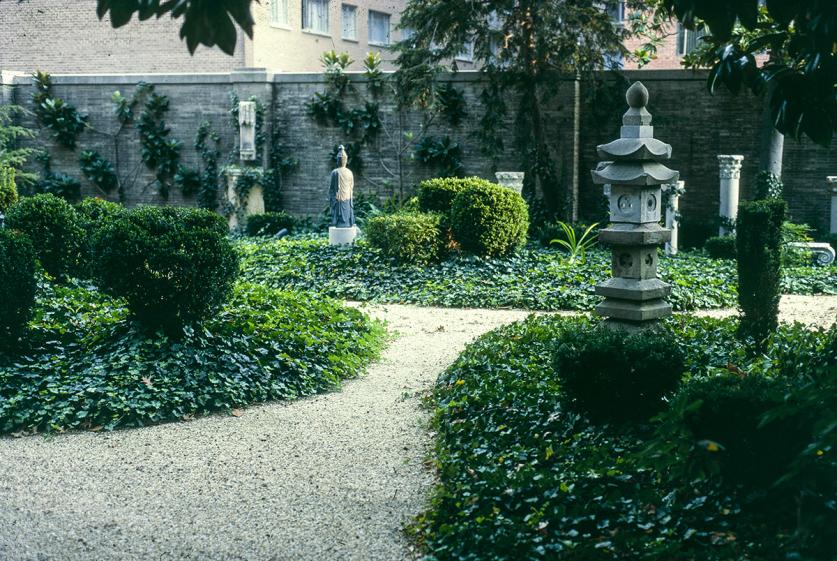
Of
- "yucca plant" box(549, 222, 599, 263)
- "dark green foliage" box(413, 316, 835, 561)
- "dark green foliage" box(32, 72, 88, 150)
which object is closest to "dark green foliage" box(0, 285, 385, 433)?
"dark green foliage" box(413, 316, 835, 561)

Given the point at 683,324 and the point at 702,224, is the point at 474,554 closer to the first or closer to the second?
the point at 683,324

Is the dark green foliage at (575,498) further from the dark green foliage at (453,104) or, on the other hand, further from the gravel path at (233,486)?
the dark green foliage at (453,104)

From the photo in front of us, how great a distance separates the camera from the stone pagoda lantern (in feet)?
25.8

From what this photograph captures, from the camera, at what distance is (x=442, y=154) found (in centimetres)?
1916

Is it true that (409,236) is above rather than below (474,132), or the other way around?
below

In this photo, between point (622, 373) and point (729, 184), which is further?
point (729, 184)

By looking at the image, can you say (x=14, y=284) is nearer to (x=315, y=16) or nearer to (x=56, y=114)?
(x=56, y=114)

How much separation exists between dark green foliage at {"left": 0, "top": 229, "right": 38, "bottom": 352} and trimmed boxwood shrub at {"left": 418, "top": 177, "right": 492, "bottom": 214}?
8206 millimetres

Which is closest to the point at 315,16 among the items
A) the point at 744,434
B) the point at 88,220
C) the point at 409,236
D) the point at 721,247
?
the point at 409,236

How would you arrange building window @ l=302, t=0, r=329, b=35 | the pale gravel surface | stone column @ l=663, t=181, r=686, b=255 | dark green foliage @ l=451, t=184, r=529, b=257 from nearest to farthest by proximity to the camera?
1. the pale gravel surface
2. dark green foliage @ l=451, t=184, r=529, b=257
3. stone column @ l=663, t=181, r=686, b=255
4. building window @ l=302, t=0, r=329, b=35

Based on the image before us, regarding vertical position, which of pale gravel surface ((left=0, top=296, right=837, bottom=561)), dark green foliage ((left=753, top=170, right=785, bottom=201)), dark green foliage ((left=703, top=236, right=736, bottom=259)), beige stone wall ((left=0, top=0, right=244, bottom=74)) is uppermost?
beige stone wall ((left=0, top=0, right=244, bottom=74))

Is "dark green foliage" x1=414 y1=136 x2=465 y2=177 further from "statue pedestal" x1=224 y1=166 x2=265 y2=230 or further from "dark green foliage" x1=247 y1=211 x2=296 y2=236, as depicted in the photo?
"statue pedestal" x1=224 y1=166 x2=265 y2=230

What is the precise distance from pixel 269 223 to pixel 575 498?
1483 cm

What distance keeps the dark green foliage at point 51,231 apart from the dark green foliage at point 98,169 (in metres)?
10.3
